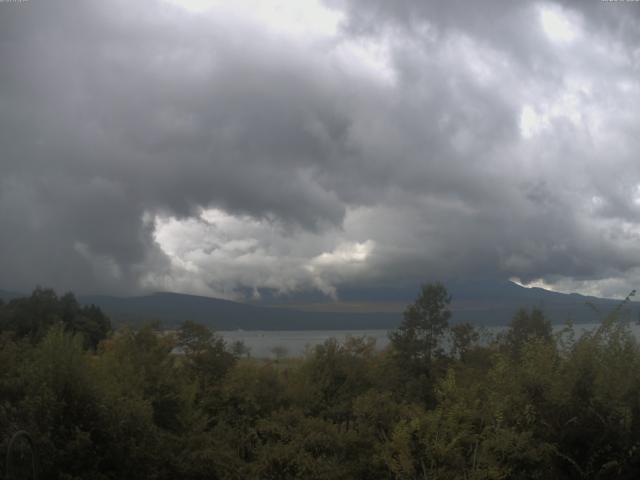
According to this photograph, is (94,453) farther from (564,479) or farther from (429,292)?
(429,292)

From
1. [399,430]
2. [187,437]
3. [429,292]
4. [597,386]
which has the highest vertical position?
[429,292]

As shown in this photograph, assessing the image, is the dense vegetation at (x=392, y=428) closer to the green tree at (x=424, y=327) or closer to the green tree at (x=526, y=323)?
the green tree at (x=424, y=327)

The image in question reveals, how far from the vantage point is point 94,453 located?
15523 millimetres

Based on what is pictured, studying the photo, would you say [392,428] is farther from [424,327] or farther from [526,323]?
[526,323]

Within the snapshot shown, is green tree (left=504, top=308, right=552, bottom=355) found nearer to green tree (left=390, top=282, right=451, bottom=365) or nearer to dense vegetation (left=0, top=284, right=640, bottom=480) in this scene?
green tree (left=390, top=282, right=451, bottom=365)

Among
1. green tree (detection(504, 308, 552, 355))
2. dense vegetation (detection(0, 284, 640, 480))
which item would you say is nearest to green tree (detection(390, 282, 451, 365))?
green tree (detection(504, 308, 552, 355))

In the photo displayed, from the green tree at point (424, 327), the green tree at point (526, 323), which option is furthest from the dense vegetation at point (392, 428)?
the green tree at point (526, 323)

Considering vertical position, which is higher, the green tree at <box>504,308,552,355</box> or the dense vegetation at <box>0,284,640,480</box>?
the green tree at <box>504,308,552,355</box>

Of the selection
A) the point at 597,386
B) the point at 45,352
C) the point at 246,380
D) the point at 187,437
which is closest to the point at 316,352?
the point at 246,380

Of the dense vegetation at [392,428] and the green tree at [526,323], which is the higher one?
the green tree at [526,323]

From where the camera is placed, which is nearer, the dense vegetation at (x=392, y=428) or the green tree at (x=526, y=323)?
the dense vegetation at (x=392, y=428)

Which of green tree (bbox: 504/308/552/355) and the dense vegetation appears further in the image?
green tree (bbox: 504/308/552/355)

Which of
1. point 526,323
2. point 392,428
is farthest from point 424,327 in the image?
point 392,428

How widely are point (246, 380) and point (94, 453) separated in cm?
1482
